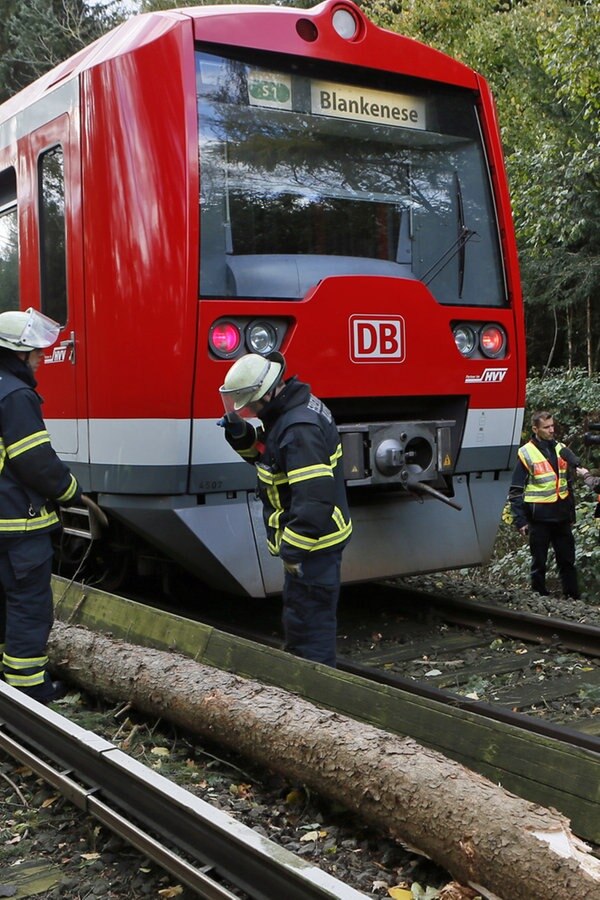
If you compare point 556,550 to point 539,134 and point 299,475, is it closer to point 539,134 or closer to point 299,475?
point 299,475

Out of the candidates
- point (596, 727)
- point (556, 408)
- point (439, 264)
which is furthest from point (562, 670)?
point (556, 408)

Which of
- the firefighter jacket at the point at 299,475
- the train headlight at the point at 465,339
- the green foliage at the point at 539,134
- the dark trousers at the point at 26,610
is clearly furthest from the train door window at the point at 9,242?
the green foliage at the point at 539,134

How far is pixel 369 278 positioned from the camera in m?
5.48

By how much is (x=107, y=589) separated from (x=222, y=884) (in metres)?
3.87

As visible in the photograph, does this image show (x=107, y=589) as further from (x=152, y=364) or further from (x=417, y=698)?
(x=417, y=698)

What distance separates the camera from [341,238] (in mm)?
5633

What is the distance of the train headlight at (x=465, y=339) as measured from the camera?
594 cm

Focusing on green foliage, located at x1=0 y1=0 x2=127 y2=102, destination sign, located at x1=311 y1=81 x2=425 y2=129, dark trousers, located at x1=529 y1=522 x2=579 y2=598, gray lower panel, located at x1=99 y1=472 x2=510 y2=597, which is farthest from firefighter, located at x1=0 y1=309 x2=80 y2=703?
green foliage, located at x1=0 y1=0 x2=127 y2=102

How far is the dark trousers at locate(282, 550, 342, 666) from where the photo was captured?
180 inches

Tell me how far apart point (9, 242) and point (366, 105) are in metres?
2.42

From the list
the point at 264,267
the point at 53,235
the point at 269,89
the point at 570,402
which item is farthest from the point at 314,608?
the point at 570,402

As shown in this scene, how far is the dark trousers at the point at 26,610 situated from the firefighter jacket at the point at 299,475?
1.12 metres

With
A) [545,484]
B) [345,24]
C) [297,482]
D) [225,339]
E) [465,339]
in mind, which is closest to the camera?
[297,482]

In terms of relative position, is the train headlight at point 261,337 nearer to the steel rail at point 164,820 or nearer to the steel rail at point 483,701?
the steel rail at point 483,701
